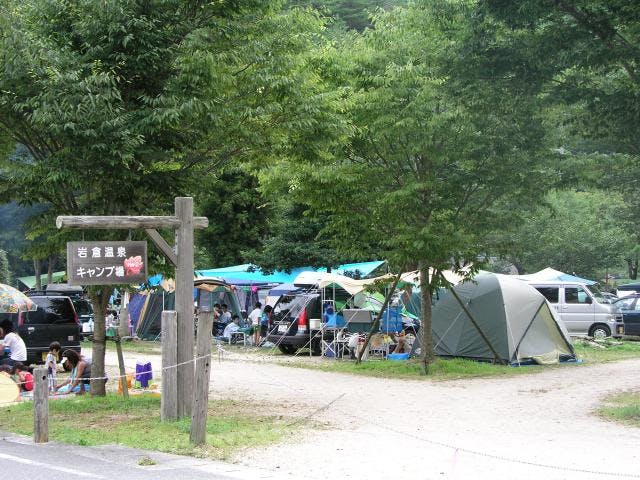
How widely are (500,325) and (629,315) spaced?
32.0 feet

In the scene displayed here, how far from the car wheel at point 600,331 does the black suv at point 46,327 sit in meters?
17.6

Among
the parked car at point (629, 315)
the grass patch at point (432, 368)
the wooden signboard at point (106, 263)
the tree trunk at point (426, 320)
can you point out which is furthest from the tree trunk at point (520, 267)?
the wooden signboard at point (106, 263)

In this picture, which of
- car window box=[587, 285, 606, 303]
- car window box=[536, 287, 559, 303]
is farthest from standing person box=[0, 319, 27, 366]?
car window box=[587, 285, 606, 303]

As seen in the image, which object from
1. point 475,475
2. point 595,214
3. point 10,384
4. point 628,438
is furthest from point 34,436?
point 595,214

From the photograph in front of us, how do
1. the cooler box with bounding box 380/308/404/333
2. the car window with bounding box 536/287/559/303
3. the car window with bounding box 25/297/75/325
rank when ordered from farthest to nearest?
the car window with bounding box 536/287/559/303 → the cooler box with bounding box 380/308/404/333 → the car window with bounding box 25/297/75/325

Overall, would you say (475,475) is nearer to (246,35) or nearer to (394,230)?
(246,35)

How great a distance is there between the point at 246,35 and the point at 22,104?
141 inches

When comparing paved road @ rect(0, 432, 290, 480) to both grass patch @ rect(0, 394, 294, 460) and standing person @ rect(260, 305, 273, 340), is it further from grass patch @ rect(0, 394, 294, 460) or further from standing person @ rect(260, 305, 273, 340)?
standing person @ rect(260, 305, 273, 340)

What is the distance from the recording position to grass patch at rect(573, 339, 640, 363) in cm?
2288

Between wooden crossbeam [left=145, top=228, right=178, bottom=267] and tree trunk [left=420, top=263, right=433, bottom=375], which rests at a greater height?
wooden crossbeam [left=145, top=228, right=178, bottom=267]

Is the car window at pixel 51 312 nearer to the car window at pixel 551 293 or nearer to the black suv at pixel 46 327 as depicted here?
the black suv at pixel 46 327

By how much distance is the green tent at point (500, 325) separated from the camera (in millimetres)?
20812

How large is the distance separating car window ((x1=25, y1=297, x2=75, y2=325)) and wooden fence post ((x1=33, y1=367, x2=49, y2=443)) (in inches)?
397

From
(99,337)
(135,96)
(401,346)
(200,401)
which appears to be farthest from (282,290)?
(200,401)
